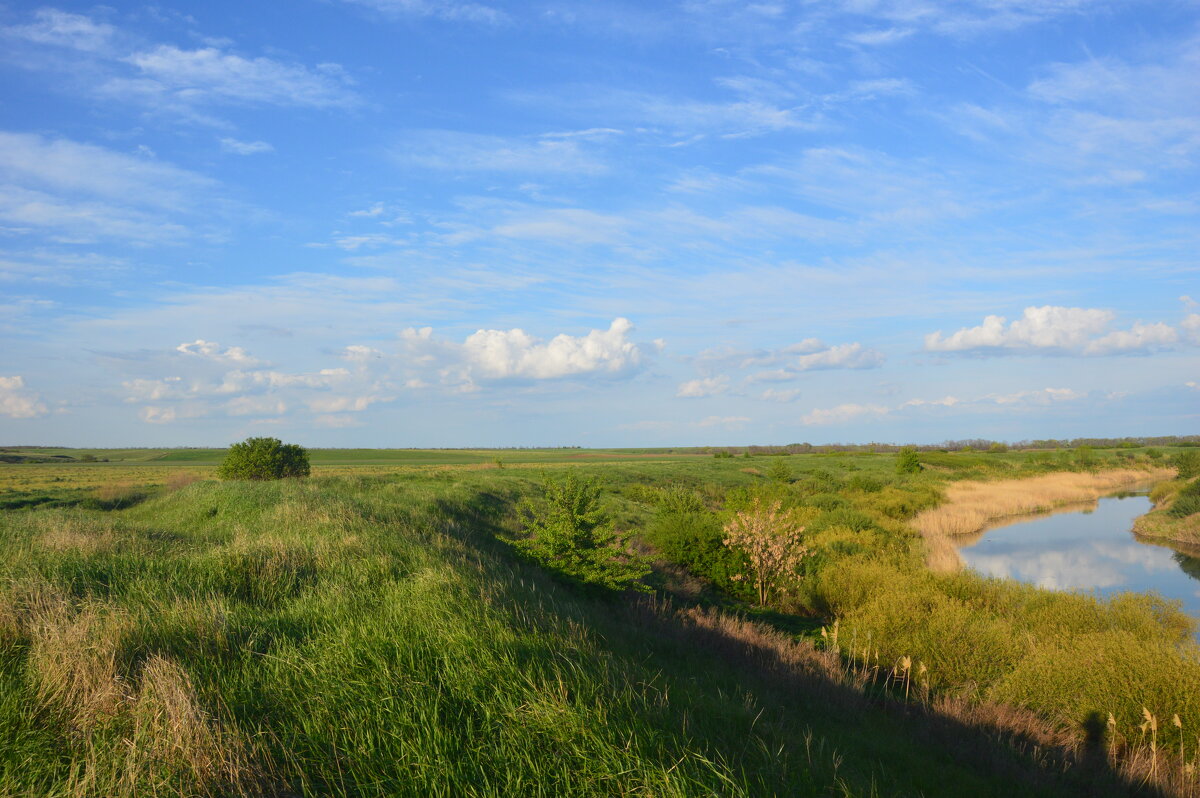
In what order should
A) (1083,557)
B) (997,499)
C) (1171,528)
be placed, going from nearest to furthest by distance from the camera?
1. (1083,557)
2. (1171,528)
3. (997,499)

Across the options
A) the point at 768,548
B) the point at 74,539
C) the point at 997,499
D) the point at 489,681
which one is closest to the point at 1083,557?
Result: the point at 997,499

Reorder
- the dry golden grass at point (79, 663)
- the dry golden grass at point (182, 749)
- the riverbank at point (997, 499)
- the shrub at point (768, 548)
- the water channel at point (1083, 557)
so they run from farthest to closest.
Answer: the riverbank at point (997, 499)
the water channel at point (1083, 557)
the shrub at point (768, 548)
the dry golden grass at point (79, 663)
the dry golden grass at point (182, 749)

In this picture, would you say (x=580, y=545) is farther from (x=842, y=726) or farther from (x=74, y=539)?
(x=74, y=539)

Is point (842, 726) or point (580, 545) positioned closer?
point (842, 726)

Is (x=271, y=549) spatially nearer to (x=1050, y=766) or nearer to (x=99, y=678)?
(x=99, y=678)

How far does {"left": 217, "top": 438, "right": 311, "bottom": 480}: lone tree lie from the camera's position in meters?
34.6

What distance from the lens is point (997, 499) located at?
144ft

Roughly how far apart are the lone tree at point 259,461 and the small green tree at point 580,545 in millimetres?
24056

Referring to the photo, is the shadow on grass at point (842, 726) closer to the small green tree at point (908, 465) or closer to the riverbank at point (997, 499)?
the riverbank at point (997, 499)

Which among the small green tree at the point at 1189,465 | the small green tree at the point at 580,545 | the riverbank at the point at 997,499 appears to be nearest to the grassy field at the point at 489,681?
the small green tree at the point at 580,545

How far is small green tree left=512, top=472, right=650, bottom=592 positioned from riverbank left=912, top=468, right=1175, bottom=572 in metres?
11.3

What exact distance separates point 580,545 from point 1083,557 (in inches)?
1000

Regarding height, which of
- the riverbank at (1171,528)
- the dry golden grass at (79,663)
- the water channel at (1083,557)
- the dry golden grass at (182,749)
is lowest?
the water channel at (1083,557)

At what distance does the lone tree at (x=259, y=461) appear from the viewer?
34594 millimetres
